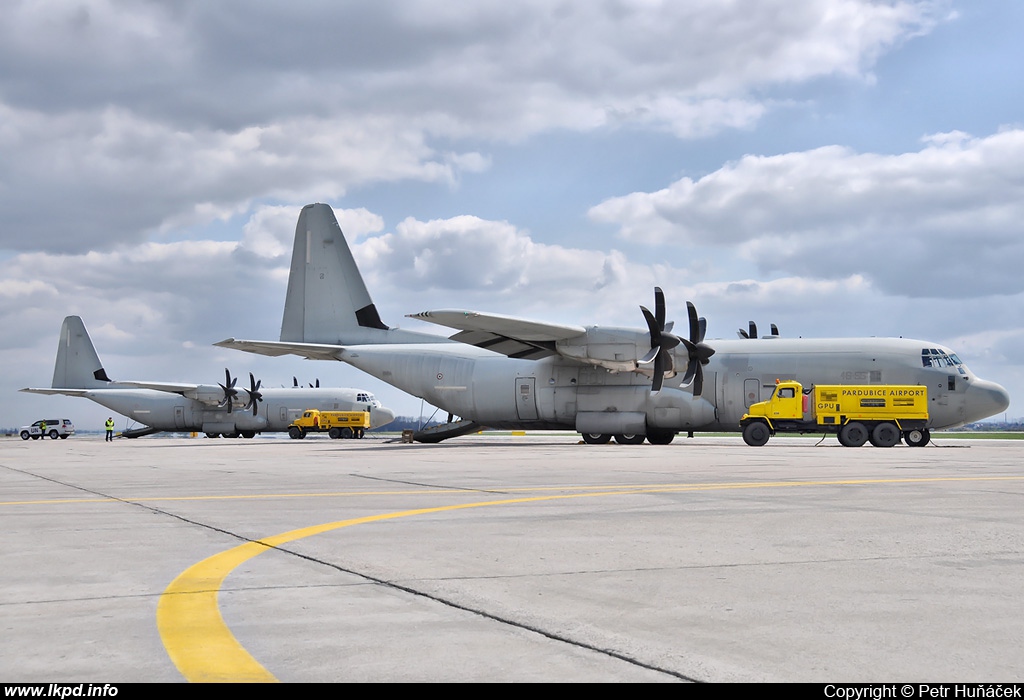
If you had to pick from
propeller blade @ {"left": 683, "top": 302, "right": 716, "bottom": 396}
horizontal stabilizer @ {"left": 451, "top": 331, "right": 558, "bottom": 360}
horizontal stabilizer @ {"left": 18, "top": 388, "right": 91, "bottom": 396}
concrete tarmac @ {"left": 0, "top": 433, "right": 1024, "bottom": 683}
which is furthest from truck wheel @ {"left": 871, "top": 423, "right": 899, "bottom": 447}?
horizontal stabilizer @ {"left": 18, "top": 388, "right": 91, "bottom": 396}

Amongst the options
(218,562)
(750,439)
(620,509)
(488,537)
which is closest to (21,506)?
(218,562)

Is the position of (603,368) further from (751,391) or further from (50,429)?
(50,429)

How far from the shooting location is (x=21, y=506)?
11109mm

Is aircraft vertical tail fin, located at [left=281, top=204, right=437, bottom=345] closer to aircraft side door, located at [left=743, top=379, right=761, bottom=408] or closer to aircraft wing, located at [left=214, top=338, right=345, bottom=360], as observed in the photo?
aircraft wing, located at [left=214, top=338, right=345, bottom=360]

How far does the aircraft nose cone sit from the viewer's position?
3206cm

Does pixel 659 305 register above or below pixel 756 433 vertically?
above

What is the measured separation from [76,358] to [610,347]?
198 ft

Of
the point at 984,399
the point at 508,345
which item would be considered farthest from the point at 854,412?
the point at 508,345

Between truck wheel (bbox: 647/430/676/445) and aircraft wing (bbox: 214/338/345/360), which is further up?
aircraft wing (bbox: 214/338/345/360)

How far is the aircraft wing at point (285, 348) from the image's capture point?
36.4m

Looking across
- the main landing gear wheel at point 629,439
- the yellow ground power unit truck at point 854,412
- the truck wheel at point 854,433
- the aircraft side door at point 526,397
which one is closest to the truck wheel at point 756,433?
the yellow ground power unit truck at point 854,412

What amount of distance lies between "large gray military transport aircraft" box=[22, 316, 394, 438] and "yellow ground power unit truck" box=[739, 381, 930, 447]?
3723 centimetres

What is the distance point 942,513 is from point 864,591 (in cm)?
496

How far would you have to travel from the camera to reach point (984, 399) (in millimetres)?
32156
